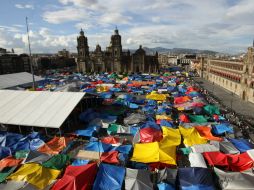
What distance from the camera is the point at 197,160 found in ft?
50.9

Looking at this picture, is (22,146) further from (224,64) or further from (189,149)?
(224,64)

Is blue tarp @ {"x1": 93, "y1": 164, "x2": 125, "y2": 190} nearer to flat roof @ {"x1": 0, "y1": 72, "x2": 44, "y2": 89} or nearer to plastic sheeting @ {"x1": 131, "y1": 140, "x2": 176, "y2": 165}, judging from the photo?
plastic sheeting @ {"x1": 131, "y1": 140, "x2": 176, "y2": 165}

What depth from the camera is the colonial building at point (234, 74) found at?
38537 millimetres

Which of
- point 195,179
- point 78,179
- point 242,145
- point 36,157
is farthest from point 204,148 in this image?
point 36,157

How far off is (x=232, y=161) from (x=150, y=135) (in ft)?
23.9

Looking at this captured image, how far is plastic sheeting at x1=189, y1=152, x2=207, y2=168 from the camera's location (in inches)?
597

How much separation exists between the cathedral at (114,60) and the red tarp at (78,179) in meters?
70.7

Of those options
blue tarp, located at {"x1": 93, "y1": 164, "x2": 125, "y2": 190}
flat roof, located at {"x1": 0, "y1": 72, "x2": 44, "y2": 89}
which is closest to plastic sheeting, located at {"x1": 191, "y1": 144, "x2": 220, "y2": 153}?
blue tarp, located at {"x1": 93, "y1": 164, "x2": 125, "y2": 190}

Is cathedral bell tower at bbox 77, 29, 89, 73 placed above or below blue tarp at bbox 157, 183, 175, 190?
above

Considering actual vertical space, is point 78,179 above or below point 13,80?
below

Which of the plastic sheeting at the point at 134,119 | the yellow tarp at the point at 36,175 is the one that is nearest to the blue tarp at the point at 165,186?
the yellow tarp at the point at 36,175

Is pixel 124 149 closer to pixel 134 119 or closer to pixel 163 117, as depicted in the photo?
pixel 134 119

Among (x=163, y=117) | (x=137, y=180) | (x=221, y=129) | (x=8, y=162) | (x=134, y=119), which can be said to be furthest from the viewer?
(x=163, y=117)

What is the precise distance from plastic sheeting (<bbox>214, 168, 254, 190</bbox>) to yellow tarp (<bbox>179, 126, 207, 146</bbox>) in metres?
5.10
